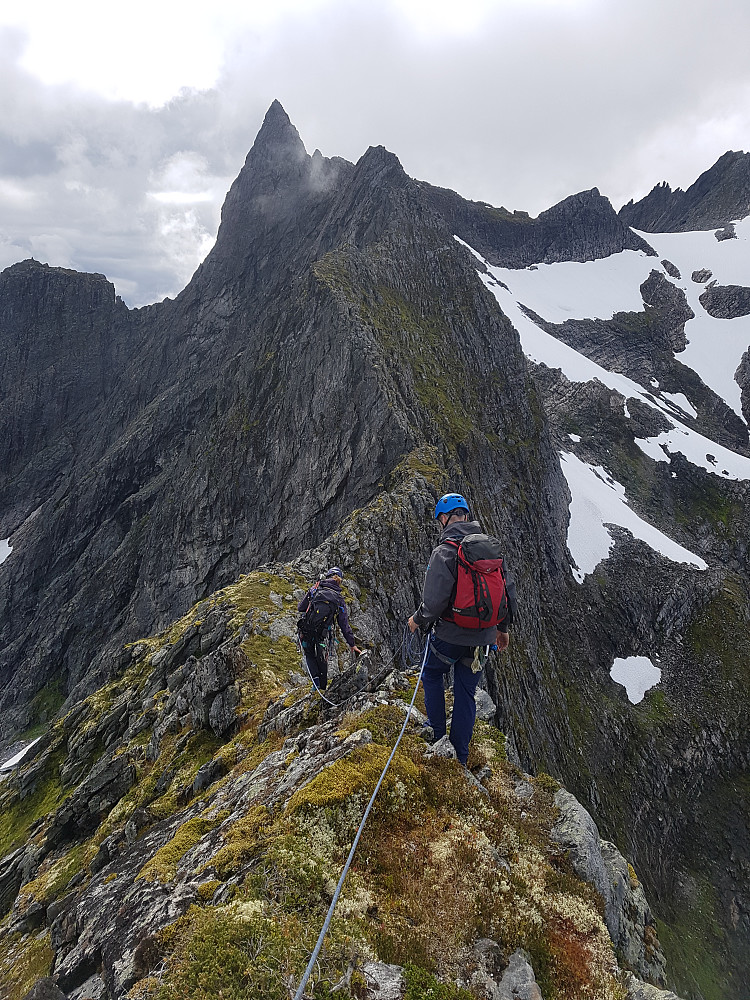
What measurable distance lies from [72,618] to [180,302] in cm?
8886

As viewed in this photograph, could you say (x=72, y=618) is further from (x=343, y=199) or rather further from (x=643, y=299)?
(x=643, y=299)

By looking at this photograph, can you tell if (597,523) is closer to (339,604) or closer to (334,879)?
(339,604)

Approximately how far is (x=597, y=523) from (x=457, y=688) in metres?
71.9

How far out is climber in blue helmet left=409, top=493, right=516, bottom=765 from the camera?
7480 millimetres

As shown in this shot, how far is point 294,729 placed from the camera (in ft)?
35.3

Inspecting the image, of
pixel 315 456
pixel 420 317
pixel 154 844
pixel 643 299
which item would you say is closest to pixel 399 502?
pixel 315 456

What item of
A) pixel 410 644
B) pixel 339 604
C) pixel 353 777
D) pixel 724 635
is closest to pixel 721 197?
pixel 724 635

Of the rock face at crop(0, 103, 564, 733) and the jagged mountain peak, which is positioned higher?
the jagged mountain peak

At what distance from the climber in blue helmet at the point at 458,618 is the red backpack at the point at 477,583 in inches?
0.6

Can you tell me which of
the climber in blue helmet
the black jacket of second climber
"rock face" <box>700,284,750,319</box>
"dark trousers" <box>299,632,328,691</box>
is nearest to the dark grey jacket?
the climber in blue helmet

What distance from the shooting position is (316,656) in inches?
481

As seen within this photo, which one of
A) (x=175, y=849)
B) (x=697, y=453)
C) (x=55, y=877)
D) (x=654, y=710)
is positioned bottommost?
(x=654, y=710)

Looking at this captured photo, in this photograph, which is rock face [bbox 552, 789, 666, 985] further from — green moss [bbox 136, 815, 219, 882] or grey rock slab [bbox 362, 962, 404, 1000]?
green moss [bbox 136, 815, 219, 882]

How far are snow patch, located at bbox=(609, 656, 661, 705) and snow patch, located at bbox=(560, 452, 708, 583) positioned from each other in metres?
11.3
